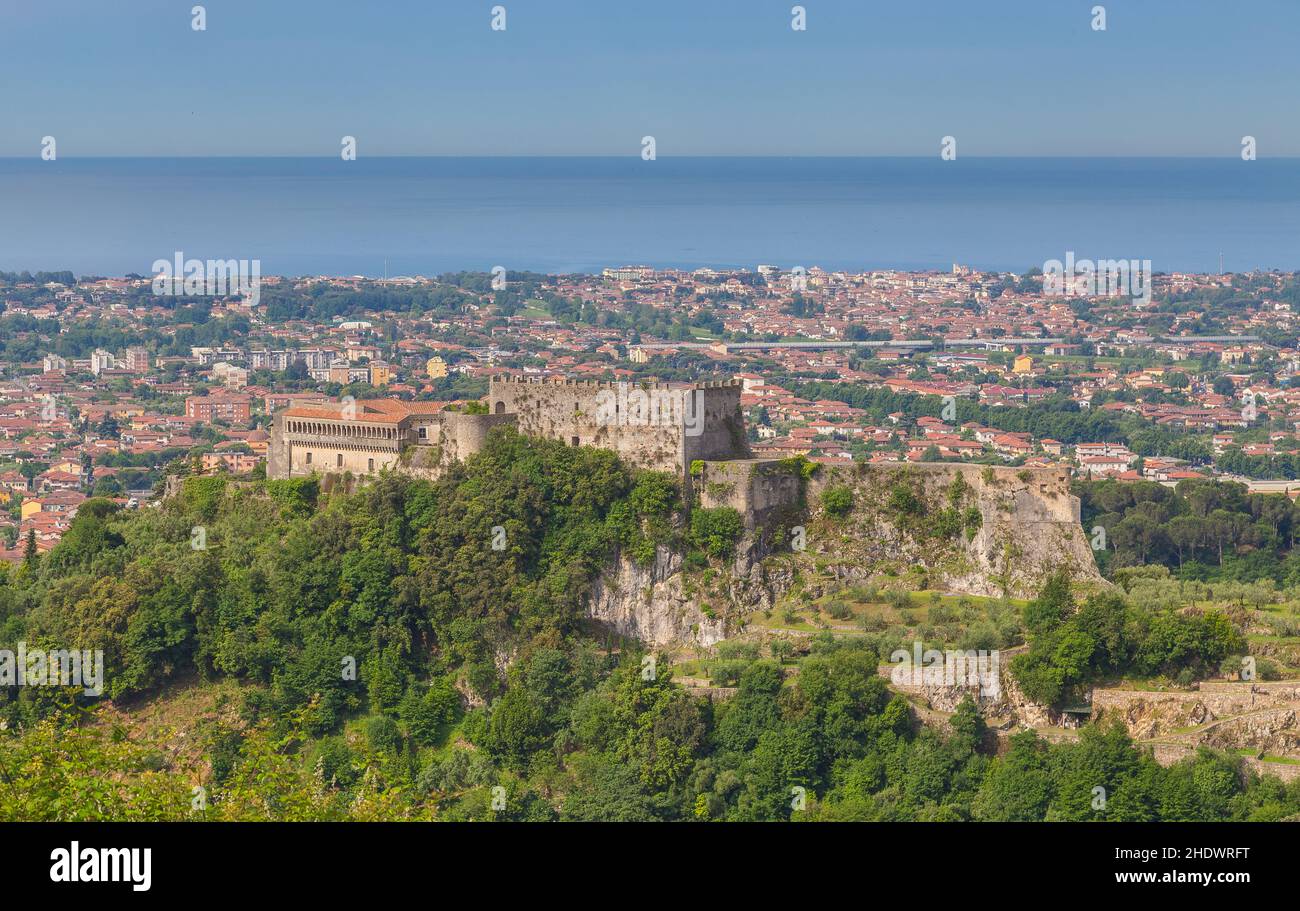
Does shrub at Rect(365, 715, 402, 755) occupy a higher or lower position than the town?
lower

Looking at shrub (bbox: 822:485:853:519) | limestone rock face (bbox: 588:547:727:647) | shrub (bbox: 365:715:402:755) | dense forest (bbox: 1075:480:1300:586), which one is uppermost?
shrub (bbox: 822:485:853:519)

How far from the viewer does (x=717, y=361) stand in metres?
103

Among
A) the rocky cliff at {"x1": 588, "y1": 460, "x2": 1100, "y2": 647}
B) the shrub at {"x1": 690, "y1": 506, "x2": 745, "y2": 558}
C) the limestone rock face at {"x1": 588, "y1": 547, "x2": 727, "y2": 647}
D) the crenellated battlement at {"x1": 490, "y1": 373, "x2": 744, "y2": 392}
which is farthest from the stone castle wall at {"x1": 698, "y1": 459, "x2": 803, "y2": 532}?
the crenellated battlement at {"x1": 490, "y1": 373, "x2": 744, "y2": 392}

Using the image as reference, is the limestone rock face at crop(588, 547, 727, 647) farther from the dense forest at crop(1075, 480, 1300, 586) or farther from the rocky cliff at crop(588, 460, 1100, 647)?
the dense forest at crop(1075, 480, 1300, 586)

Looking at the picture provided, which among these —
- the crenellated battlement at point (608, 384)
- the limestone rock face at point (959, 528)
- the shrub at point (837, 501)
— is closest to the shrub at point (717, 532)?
the limestone rock face at point (959, 528)

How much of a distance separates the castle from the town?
5664 mm

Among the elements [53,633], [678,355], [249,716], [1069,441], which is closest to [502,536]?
[249,716]

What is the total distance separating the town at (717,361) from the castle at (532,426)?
5.66 metres

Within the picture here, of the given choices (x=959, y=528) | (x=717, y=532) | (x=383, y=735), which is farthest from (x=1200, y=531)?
(x=383, y=735)

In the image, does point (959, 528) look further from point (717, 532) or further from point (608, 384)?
point (608, 384)

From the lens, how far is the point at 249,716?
32375mm

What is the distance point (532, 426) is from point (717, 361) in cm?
6890

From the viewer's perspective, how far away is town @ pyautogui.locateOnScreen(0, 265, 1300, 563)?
260ft
